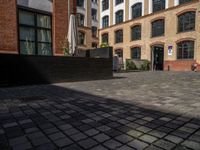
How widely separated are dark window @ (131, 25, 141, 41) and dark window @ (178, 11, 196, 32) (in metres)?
5.82

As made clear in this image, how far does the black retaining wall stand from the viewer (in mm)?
6216

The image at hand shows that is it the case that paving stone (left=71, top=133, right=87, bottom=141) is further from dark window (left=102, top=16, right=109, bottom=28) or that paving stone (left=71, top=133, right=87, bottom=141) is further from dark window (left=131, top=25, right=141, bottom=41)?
dark window (left=102, top=16, right=109, bottom=28)

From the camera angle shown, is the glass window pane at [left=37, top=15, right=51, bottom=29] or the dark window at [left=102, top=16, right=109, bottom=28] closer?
the glass window pane at [left=37, top=15, right=51, bottom=29]

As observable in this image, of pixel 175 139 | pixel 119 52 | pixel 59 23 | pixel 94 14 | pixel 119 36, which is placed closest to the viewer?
pixel 175 139

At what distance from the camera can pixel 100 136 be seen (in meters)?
2.19

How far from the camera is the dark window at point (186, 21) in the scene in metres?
19.0

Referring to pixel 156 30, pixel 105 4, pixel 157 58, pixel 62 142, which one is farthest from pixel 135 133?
pixel 105 4

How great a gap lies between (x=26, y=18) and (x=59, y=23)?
183cm

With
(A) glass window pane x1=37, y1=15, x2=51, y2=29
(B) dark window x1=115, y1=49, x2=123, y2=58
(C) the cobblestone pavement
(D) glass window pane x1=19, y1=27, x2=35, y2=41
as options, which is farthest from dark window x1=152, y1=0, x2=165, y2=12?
(C) the cobblestone pavement

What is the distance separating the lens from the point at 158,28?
22.2m

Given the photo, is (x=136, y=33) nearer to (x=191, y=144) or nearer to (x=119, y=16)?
(x=119, y=16)

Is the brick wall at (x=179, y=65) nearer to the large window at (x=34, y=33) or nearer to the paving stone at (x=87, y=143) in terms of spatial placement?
A: the large window at (x=34, y=33)

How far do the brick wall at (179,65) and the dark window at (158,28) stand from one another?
3993 mm

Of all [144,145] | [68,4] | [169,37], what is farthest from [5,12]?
[169,37]
